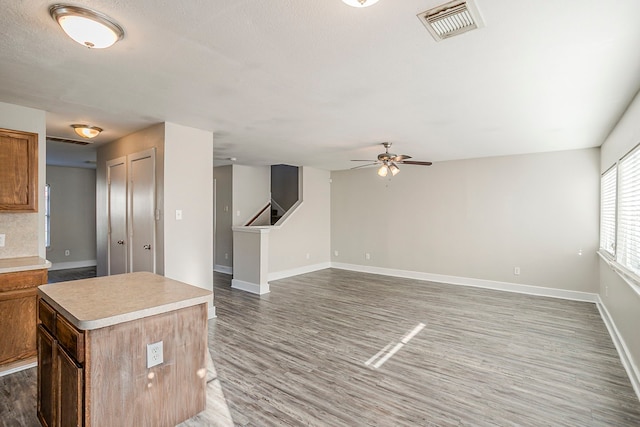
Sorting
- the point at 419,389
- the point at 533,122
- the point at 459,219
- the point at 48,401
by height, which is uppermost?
the point at 533,122

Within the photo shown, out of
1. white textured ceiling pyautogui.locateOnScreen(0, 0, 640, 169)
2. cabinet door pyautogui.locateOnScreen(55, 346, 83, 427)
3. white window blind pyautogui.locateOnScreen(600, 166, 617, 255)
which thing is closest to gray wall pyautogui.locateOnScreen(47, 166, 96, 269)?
white textured ceiling pyautogui.locateOnScreen(0, 0, 640, 169)

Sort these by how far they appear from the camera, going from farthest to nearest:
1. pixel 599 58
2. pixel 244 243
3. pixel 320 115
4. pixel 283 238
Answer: pixel 283 238
pixel 244 243
pixel 320 115
pixel 599 58

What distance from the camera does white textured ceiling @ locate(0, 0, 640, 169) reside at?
65.4 inches

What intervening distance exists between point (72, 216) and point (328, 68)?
819cm

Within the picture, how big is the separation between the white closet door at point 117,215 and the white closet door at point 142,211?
197 mm

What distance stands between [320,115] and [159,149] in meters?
2.01

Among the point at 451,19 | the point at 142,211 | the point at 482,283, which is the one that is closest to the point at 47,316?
the point at 142,211

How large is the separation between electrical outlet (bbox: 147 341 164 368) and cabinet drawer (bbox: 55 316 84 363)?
1.05ft

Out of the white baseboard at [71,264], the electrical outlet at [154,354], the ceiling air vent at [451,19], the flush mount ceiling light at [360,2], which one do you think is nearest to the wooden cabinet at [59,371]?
the electrical outlet at [154,354]

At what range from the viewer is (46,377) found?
6.38 feet

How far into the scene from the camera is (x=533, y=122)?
3.62 meters

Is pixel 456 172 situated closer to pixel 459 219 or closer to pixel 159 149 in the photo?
pixel 459 219

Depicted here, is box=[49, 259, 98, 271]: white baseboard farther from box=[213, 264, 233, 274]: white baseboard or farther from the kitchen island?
the kitchen island

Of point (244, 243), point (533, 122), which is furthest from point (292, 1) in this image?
point (244, 243)
